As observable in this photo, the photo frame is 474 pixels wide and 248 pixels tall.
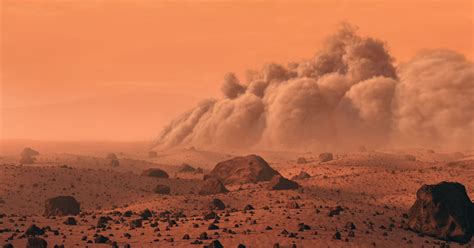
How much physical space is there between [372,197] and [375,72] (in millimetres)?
83245

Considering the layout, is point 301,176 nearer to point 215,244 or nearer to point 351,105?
point 215,244

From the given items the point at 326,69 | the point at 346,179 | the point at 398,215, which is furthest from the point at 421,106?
the point at 398,215

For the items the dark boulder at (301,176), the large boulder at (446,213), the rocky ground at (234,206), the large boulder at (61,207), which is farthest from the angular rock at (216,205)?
the dark boulder at (301,176)

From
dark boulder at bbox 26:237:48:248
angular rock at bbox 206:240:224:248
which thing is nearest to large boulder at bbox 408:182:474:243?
angular rock at bbox 206:240:224:248

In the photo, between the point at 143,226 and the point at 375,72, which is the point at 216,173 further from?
the point at 375,72

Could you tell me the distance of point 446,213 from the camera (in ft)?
168

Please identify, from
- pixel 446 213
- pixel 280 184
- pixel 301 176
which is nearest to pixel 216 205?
pixel 280 184

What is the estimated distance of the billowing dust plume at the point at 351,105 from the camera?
140625 millimetres

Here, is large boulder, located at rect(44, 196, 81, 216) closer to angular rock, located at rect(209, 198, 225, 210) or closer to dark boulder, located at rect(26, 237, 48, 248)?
angular rock, located at rect(209, 198, 225, 210)

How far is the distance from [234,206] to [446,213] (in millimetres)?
22849

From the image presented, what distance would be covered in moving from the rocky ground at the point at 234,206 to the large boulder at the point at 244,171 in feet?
6.18

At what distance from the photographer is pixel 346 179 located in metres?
83.4

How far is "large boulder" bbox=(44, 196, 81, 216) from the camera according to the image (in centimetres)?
6175

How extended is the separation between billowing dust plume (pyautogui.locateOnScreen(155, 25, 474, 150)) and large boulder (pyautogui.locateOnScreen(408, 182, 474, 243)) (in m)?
89.1
